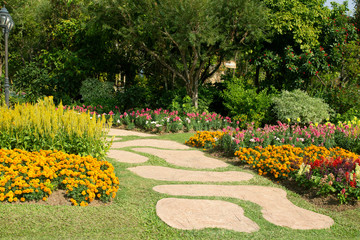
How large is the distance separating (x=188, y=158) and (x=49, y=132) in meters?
2.87

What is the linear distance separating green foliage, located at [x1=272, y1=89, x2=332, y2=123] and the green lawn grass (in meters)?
7.44

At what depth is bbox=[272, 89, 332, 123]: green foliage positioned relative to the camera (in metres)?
11.3

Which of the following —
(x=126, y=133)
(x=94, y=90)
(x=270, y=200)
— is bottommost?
(x=270, y=200)

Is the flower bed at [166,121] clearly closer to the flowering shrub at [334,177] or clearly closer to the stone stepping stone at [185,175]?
the stone stepping stone at [185,175]

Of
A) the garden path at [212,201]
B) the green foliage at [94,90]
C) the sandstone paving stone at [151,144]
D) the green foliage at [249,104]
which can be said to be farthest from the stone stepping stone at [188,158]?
the green foliage at [94,90]

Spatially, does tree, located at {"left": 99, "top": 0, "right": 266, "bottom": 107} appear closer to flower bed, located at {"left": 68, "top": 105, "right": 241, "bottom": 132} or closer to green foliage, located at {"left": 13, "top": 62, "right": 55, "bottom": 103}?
flower bed, located at {"left": 68, "top": 105, "right": 241, "bottom": 132}

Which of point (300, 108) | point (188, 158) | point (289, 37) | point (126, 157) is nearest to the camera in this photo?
point (126, 157)

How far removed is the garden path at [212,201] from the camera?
365 centimetres

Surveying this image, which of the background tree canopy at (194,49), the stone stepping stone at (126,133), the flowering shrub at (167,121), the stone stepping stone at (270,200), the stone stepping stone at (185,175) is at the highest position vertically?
the background tree canopy at (194,49)

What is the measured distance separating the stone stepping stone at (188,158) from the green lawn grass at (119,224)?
2161 millimetres

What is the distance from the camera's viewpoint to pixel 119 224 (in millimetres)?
3447

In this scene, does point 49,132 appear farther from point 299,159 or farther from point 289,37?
point 289,37

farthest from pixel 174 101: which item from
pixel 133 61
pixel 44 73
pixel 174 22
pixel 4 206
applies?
pixel 4 206

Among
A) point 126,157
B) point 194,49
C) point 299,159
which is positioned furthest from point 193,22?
point 299,159
